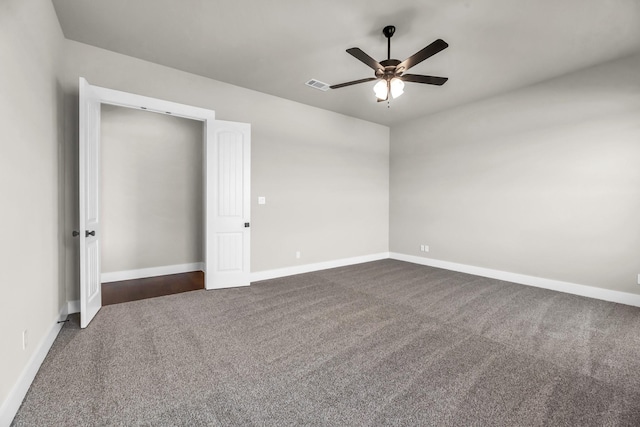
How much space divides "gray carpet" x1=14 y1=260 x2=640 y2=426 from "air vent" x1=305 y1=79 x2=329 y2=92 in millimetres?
3081

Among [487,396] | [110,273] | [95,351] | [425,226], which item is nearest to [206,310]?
[95,351]

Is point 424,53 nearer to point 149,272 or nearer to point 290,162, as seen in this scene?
point 290,162

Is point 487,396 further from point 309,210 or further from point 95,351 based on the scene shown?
point 309,210

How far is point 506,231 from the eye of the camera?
4668 mm

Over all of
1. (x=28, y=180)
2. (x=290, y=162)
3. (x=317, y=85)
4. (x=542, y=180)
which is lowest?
(x=28, y=180)

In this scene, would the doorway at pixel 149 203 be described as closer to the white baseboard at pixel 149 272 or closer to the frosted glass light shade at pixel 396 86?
the white baseboard at pixel 149 272

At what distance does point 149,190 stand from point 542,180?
248 inches

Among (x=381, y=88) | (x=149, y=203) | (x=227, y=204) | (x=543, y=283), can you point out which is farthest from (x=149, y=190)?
(x=543, y=283)

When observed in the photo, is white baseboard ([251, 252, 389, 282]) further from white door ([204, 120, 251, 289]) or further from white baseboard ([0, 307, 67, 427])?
white baseboard ([0, 307, 67, 427])

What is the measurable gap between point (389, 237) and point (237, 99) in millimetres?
4240

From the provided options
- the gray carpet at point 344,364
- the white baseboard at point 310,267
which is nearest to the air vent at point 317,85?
the white baseboard at point 310,267

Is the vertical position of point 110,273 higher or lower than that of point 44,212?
lower

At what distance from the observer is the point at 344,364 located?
2209 mm

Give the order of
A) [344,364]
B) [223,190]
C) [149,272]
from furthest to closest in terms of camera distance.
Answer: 1. [149,272]
2. [223,190]
3. [344,364]
